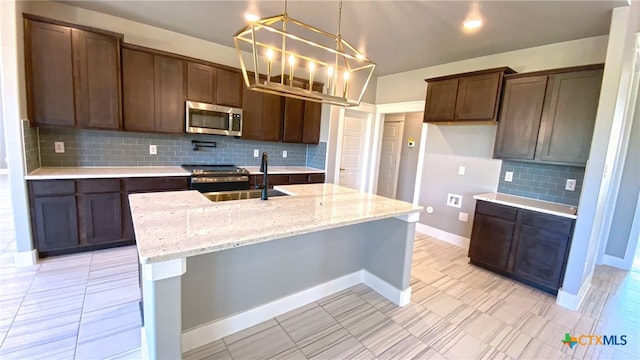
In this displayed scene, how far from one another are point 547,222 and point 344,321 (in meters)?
2.28

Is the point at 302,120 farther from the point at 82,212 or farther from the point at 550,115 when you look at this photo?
the point at 550,115

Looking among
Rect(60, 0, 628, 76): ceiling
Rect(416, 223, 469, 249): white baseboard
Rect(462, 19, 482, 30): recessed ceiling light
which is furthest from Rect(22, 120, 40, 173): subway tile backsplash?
Rect(416, 223, 469, 249): white baseboard

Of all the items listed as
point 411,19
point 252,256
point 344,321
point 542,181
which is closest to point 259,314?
point 252,256

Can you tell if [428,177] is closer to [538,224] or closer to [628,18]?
[538,224]

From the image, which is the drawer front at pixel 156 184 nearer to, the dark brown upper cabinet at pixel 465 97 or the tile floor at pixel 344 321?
the tile floor at pixel 344 321

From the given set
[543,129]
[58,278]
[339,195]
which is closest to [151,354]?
[339,195]

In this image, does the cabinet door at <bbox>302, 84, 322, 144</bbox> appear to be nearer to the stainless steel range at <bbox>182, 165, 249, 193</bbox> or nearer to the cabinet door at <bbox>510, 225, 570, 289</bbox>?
the stainless steel range at <bbox>182, 165, 249, 193</bbox>

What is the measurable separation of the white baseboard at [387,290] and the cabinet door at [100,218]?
284 centimetres

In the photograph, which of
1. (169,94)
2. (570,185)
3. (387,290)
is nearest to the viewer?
(387,290)

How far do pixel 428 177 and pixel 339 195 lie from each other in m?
2.48

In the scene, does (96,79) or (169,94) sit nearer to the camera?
(96,79)

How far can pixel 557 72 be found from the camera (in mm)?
2932

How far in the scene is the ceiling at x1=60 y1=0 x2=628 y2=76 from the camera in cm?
250

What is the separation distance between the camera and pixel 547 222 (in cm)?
279
